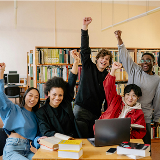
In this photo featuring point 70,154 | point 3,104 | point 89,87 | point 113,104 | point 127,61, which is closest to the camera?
point 70,154

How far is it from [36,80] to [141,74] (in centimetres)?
268

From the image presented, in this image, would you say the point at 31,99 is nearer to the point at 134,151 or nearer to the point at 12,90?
the point at 134,151

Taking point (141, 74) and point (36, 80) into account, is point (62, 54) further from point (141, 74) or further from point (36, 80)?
point (141, 74)

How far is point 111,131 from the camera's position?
1623mm

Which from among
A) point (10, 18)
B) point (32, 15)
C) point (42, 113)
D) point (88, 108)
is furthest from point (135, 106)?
point (10, 18)

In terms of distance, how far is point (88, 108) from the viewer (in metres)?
2.36

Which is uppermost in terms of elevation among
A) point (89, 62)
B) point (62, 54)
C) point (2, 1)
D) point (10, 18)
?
point (2, 1)

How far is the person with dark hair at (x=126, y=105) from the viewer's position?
2031mm

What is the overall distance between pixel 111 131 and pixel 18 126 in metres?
0.91

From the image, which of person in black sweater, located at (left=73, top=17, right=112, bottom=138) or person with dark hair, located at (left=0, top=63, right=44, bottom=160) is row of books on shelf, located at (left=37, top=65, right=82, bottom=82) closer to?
person in black sweater, located at (left=73, top=17, right=112, bottom=138)

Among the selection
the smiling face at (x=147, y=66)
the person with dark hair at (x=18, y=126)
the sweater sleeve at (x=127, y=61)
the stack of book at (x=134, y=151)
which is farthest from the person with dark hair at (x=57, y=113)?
the smiling face at (x=147, y=66)

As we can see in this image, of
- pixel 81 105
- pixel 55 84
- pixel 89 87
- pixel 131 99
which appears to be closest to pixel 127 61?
pixel 131 99

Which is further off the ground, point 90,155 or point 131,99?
point 131,99

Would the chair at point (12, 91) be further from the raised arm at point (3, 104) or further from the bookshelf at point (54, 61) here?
the raised arm at point (3, 104)
